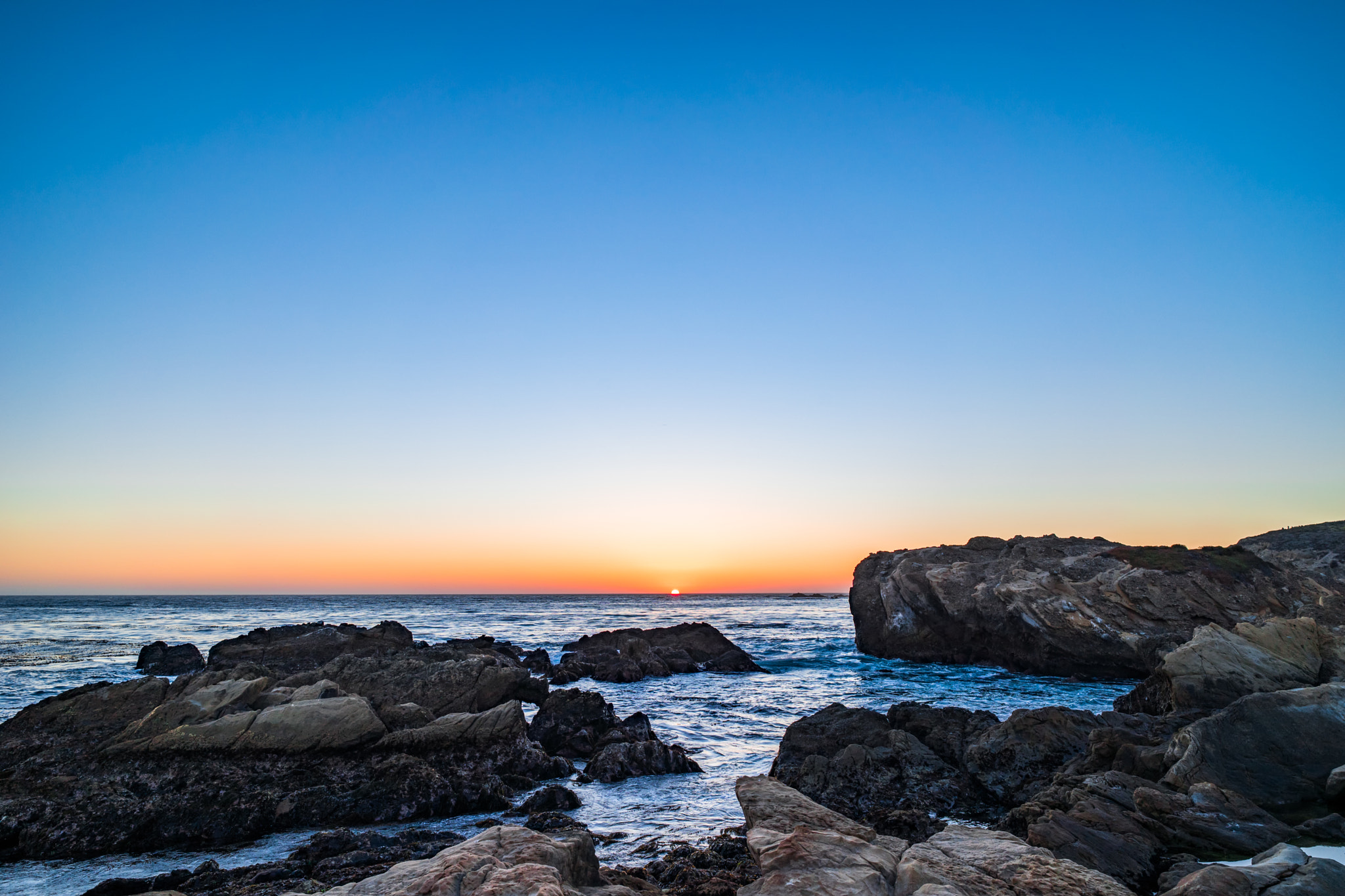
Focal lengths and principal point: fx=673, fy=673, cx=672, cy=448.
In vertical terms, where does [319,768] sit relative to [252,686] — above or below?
below

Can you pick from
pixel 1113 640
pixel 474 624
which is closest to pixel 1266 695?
pixel 1113 640

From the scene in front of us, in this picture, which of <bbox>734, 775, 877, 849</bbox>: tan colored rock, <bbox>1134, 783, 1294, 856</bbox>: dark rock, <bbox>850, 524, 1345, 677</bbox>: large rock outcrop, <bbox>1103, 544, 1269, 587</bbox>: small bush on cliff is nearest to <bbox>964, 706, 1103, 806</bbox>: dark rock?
<bbox>1134, 783, 1294, 856</bbox>: dark rock

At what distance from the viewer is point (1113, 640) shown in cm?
3272

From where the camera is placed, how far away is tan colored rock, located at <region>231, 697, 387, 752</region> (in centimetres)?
1380

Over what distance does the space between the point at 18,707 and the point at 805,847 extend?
1129 inches

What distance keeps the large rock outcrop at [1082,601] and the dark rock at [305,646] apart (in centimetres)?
3147

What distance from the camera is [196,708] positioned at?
48.7 feet

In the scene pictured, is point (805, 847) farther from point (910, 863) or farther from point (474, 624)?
point (474, 624)

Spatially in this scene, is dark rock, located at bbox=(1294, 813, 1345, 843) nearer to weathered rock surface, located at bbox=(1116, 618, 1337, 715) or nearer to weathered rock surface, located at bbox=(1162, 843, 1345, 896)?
weathered rock surface, located at bbox=(1162, 843, 1345, 896)

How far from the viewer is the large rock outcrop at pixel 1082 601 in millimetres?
33031

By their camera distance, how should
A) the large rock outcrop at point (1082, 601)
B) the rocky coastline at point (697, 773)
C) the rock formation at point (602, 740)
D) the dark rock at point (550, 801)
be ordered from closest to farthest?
1. the rocky coastline at point (697, 773)
2. the dark rock at point (550, 801)
3. the rock formation at point (602, 740)
4. the large rock outcrop at point (1082, 601)

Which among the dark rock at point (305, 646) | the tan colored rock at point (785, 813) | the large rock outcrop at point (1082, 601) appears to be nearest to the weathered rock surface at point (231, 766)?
the tan colored rock at point (785, 813)

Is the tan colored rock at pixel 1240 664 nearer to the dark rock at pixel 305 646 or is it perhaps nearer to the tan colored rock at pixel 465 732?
the tan colored rock at pixel 465 732

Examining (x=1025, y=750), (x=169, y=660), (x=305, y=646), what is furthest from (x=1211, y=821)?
(x=169, y=660)
